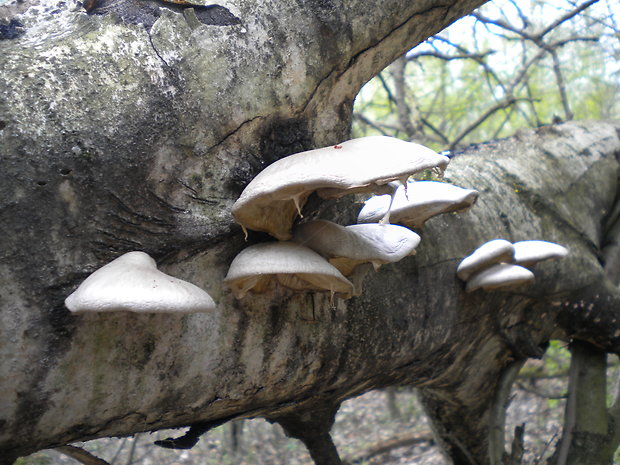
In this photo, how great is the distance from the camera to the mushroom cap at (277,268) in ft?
4.38

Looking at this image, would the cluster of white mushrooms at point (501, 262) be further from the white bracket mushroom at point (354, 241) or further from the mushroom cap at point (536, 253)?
the white bracket mushroom at point (354, 241)

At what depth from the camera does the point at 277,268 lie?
132 centimetres

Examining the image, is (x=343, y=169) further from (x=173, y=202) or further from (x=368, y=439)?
(x=368, y=439)

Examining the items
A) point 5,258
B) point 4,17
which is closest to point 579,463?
point 5,258

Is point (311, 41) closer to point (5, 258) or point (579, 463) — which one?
point (5, 258)

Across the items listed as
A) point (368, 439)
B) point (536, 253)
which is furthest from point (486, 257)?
point (368, 439)

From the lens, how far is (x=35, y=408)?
1.28 m

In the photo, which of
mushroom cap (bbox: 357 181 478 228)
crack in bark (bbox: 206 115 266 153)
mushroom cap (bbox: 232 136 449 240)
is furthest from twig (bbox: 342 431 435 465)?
mushroom cap (bbox: 232 136 449 240)

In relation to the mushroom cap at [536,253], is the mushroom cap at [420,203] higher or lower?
higher

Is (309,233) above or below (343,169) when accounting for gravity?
below

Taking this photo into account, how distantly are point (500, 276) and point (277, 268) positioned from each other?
1.16 m

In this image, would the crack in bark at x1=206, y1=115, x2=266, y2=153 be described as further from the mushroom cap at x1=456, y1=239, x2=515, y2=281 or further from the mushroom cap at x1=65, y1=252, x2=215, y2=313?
the mushroom cap at x1=456, y1=239, x2=515, y2=281

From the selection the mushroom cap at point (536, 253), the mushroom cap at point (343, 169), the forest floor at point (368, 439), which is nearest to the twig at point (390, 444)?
the forest floor at point (368, 439)

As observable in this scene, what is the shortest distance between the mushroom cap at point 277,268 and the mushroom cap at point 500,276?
84cm
